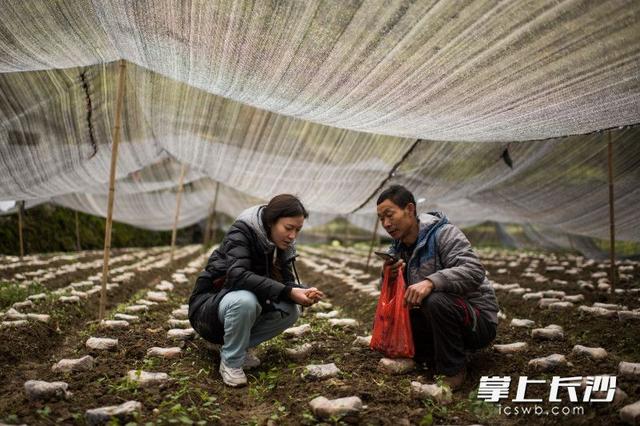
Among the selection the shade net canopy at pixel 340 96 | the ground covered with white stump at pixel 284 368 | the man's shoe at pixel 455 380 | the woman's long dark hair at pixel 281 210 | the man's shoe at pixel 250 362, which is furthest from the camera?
the man's shoe at pixel 250 362

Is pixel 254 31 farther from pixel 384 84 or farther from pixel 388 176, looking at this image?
pixel 388 176

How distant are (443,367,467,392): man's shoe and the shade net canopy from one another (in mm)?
1539

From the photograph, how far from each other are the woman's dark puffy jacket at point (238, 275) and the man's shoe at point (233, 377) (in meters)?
0.20

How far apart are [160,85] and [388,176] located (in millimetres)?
2956

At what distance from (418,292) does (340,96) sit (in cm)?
138

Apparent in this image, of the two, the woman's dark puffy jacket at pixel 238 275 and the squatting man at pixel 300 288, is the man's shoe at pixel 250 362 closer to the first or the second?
the squatting man at pixel 300 288

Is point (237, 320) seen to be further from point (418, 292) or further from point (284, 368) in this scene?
point (418, 292)

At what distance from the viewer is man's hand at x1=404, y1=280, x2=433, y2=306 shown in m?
2.37

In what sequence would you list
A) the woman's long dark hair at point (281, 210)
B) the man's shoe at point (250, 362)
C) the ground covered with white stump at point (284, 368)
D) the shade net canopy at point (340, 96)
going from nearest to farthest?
the ground covered with white stump at point (284, 368)
the shade net canopy at point (340, 96)
the woman's long dark hair at point (281, 210)
the man's shoe at point (250, 362)

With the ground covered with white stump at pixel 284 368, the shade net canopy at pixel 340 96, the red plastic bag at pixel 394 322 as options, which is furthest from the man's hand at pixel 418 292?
the shade net canopy at pixel 340 96

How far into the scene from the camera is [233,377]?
7.93ft

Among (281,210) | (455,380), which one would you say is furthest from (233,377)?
(455,380)

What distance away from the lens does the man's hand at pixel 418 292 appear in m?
2.37

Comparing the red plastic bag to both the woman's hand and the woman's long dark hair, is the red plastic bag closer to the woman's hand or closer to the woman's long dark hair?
the woman's hand
